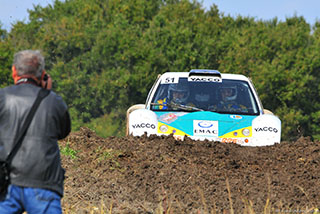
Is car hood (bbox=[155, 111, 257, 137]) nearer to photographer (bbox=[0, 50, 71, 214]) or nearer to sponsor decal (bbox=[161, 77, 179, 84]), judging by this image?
sponsor decal (bbox=[161, 77, 179, 84])

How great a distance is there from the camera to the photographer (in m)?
4.23

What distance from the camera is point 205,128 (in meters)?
9.44

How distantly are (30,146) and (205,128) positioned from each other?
5.38 m

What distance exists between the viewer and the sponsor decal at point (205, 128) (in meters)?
9.43

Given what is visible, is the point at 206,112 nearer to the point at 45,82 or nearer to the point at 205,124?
the point at 205,124

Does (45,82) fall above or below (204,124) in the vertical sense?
above

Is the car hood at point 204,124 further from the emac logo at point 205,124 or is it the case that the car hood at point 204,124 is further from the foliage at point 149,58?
the foliage at point 149,58

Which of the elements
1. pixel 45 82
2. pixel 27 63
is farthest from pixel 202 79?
pixel 27 63

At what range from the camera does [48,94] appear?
4.39 meters

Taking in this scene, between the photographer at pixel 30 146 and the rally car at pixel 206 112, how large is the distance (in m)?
5.01

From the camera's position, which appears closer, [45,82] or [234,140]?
[45,82]

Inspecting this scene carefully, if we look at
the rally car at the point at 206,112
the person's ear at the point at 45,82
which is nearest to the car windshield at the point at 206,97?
the rally car at the point at 206,112

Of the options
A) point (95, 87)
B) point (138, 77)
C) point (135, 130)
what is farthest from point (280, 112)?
point (135, 130)

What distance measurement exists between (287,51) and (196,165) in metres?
46.1
